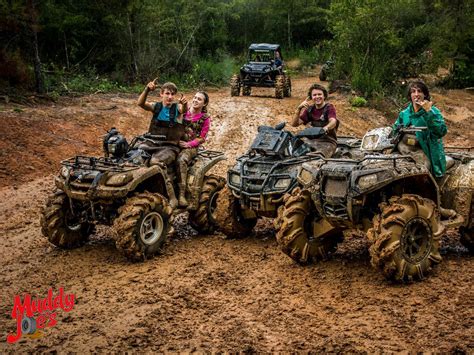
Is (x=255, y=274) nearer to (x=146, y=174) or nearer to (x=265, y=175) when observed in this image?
(x=265, y=175)

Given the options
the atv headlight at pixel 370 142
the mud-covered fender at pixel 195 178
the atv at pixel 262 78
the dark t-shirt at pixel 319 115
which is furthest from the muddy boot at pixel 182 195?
the atv at pixel 262 78

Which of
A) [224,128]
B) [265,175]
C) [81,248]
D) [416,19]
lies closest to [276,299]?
[265,175]

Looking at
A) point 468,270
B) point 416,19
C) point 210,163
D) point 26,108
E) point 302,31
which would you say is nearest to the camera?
point 468,270

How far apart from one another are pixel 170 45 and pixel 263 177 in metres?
21.6

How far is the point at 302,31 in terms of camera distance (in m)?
40.0

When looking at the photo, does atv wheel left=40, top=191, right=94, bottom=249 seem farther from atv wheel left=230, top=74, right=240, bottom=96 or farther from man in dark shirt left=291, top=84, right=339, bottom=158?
atv wheel left=230, top=74, right=240, bottom=96

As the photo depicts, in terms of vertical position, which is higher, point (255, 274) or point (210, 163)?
point (210, 163)

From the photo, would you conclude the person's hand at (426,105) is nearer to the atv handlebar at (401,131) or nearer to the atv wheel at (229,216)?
the atv handlebar at (401,131)

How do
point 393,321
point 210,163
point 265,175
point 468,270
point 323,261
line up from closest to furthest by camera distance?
point 393,321 → point 468,270 → point 323,261 → point 265,175 → point 210,163

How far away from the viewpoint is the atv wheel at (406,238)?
6238 mm

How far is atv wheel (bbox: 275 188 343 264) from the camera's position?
279 inches

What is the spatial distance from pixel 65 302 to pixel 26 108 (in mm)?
11279

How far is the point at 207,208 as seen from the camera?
903 centimetres

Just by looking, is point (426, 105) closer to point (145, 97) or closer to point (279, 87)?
point (145, 97)
